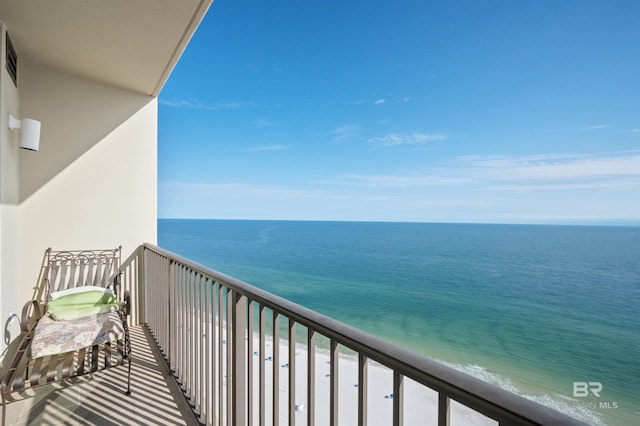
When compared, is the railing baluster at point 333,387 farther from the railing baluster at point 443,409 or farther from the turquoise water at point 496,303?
the turquoise water at point 496,303

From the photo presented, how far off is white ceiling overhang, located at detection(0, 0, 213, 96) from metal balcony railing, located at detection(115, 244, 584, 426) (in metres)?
1.94

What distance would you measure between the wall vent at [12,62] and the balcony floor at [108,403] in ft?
9.00

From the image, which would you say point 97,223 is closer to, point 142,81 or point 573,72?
point 142,81

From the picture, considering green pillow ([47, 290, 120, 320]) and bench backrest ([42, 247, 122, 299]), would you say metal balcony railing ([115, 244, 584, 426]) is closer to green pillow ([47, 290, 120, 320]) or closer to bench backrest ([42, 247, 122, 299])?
bench backrest ([42, 247, 122, 299])

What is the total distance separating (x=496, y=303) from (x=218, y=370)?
90.1 ft

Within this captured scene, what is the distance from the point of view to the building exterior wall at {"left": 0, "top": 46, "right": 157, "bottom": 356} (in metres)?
3.14

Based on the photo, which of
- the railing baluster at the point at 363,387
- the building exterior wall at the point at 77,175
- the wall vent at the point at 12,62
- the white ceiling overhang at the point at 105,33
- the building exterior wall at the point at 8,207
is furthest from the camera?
the building exterior wall at the point at 77,175

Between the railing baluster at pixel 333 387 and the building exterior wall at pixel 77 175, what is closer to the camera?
the railing baluster at pixel 333 387

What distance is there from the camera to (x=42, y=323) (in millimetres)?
2539

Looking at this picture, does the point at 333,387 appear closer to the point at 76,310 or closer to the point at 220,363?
the point at 220,363

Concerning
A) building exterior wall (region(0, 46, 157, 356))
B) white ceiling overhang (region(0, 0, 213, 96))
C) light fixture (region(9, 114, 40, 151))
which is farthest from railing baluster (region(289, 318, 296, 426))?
light fixture (region(9, 114, 40, 151))

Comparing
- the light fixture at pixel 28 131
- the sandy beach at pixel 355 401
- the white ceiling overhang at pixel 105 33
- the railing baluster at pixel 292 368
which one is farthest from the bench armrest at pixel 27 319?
the sandy beach at pixel 355 401

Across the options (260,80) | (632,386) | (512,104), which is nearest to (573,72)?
(512,104)

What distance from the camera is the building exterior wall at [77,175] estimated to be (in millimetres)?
3145
